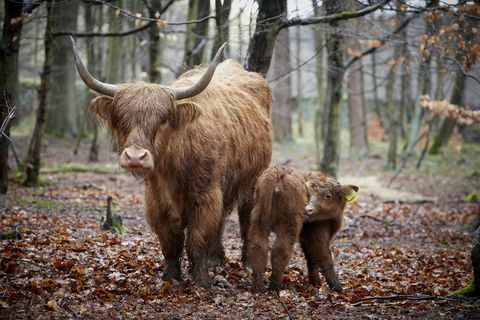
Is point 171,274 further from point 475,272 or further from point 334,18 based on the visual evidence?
point 334,18

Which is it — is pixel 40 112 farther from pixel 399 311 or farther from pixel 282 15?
pixel 399 311

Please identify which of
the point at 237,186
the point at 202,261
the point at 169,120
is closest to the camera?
the point at 169,120

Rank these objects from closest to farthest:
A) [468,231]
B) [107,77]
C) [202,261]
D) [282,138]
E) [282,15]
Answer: [202,261] < [282,15] < [468,231] < [107,77] < [282,138]

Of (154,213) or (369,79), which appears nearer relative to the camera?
(154,213)

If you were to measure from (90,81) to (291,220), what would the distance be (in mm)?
2785

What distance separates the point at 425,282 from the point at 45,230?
5.46 metres

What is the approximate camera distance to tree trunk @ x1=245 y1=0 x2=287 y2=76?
9.98 m

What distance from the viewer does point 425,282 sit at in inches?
300

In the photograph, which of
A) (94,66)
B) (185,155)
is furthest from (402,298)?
(94,66)

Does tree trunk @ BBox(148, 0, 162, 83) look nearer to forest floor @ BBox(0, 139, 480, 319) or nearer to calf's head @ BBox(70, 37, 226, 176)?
forest floor @ BBox(0, 139, 480, 319)

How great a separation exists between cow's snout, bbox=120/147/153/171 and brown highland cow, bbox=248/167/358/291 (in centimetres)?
151

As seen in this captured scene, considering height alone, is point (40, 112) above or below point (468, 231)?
above

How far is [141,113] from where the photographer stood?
21.1ft

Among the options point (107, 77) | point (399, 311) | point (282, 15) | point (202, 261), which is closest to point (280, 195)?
point (202, 261)
